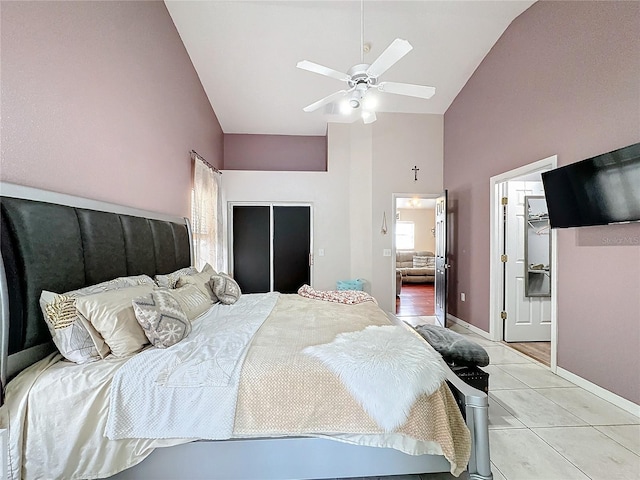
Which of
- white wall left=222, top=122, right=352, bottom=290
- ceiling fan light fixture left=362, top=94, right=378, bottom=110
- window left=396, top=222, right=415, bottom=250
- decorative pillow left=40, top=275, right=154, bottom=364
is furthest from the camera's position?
window left=396, top=222, right=415, bottom=250

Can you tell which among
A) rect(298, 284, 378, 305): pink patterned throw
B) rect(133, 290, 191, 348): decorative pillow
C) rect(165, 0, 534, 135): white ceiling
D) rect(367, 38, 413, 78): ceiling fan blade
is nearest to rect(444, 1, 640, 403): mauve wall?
rect(165, 0, 534, 135): white ceiling

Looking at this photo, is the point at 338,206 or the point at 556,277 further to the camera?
the point at 338,206

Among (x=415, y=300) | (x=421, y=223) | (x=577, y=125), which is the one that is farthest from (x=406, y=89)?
(x=421, y=223)

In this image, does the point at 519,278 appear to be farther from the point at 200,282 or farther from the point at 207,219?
the point at 207,219

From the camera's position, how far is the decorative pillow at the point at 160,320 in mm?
1591

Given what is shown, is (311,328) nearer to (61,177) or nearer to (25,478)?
(25,478)

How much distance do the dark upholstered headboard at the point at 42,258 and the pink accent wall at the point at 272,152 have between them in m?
3.64

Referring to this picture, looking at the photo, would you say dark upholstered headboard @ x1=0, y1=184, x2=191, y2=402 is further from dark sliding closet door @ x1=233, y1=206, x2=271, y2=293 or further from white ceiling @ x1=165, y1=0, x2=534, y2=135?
dark sliding closet door @ x1=233, y1=206, x2=271, y2=293

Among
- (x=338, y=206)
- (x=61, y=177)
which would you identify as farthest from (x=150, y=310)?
(x=338, y=206)

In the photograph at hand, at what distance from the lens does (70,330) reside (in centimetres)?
143

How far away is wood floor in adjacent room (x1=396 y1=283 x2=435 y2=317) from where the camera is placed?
553 centimetres

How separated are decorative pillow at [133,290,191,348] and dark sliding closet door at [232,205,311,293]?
334 cm

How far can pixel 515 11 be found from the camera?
3.33 m

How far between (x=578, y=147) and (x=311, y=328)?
2843 millimetres
